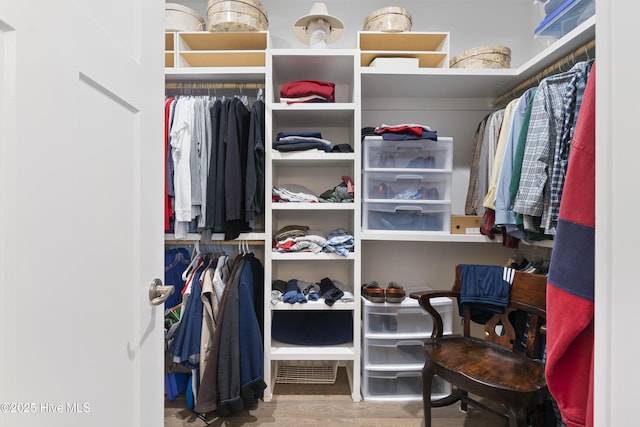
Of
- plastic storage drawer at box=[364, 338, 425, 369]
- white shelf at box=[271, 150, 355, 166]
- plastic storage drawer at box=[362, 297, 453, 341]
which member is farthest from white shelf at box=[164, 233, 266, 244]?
plastic storage drawer at box=[364, 338, 425, 369]

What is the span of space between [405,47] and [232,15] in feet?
3.57

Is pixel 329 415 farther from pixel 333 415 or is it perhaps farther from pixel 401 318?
pixel 401 318

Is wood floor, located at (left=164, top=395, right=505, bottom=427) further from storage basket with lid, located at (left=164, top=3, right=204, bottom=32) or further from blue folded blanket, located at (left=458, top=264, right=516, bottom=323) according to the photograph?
storage basket with lid, located at (left=164, top=3, right=204, bottom=32)

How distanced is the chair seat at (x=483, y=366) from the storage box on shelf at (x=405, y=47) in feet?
5.13

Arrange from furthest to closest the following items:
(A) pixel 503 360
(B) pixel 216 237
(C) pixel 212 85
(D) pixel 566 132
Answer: (C) pixel 212 85, (B) pixel 216 237, (A) pixel 503 360, (D) pixel 566 132

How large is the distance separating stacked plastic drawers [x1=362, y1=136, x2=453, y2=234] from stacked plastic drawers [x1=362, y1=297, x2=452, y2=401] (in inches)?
18.8

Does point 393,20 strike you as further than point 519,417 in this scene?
Yes

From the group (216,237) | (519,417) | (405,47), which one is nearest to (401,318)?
(519,417)

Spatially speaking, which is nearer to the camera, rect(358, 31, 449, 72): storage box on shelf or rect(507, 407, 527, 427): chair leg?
rect(507, 407, 527, 427): chair leg

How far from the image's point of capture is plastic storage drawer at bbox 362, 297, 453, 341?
1.86 meters

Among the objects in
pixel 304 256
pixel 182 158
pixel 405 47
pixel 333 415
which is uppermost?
pixel 405 47

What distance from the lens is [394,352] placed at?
1.87 meters
